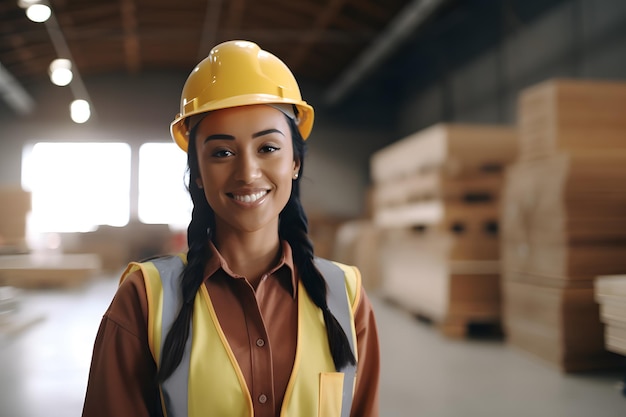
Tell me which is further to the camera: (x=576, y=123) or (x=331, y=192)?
(x=331, y=192)

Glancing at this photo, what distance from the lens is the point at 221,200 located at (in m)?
1.54

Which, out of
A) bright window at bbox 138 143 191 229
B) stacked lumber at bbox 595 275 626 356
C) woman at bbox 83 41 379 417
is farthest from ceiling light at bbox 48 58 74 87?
woman at bbox 83 41 379 417

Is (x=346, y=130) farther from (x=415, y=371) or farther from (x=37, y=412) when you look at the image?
(x=37, y=412)

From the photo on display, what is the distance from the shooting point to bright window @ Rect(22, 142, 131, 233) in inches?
680

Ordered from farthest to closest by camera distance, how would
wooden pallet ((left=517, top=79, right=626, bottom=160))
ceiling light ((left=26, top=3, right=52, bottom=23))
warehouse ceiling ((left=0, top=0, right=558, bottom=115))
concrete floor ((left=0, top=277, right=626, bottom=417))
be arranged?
warehouse ceiling ((left=0, top=0, right=558, bottom=115))
ceiling light ((left=26, top=3, right=52, bottom=23))
wooden pallet ((left=517, top=79, right=626, bottom=160))
concrete floor ((left=0, top=277, right=626, bottom=417))

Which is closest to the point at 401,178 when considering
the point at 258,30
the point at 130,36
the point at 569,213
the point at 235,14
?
the point at 569,213

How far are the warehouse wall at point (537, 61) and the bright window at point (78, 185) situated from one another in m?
8.94

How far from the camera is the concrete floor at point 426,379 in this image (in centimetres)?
392

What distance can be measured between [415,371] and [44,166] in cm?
1509

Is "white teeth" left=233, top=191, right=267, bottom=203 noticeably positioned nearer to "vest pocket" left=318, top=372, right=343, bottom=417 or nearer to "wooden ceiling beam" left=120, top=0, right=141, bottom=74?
"vest pocket" left=318, top=372, right=343, bottom=417

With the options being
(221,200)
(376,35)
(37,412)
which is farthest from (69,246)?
(221,200)

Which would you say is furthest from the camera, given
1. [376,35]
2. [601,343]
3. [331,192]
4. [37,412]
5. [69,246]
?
[331,192]

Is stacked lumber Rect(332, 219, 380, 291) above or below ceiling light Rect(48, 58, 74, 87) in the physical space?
below

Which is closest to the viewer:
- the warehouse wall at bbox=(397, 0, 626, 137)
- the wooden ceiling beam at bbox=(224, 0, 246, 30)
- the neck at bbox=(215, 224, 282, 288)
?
the neck at bbox=(215, 224, 282, 288)
